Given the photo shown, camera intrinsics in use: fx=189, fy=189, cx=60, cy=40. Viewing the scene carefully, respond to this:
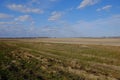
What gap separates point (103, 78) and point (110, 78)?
68 centimetres

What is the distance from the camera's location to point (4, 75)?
50.5 ft

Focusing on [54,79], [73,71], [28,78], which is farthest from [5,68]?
[73,71]

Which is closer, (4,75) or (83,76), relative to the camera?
(4,75)

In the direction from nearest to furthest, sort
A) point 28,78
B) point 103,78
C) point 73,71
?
point 28,78 → point 103,78 → point 73,71

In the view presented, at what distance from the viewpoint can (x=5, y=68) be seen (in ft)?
58.4

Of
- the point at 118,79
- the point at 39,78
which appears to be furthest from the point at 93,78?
the point at 39,78

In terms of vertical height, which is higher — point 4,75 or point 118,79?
point 4,75

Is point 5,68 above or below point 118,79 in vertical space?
above

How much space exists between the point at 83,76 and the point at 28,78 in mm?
5324

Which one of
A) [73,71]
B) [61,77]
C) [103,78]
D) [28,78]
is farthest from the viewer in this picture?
[73,71]

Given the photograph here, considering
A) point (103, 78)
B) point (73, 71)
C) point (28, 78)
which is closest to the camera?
point (28, 78)

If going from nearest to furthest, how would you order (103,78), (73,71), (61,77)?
(61,77) < (103,78) < (73,71)

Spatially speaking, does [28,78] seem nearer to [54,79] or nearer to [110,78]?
[54,79]

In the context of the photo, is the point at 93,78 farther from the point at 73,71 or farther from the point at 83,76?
the point at 73,71
